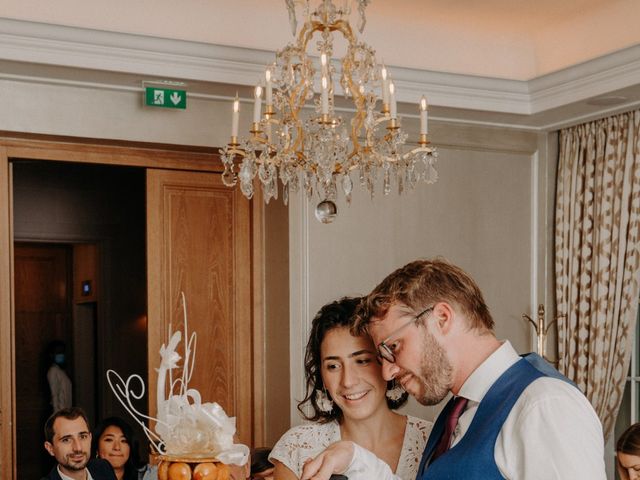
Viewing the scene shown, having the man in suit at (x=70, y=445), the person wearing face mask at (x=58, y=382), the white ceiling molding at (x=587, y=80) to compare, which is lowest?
the person wearing face mask at (x=58, y=382)

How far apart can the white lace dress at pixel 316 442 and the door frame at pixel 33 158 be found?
261cm

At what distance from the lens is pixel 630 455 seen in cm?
379

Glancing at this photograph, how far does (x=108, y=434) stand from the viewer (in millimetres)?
5027

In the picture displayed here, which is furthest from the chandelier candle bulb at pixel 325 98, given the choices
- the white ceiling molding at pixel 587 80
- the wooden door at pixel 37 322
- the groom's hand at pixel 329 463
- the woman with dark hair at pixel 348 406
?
the wooden door at pixel 37 322

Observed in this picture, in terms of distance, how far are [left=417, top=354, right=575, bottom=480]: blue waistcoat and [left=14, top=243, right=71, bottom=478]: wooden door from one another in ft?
26.6

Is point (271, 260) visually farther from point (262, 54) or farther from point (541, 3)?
point (541, 3)

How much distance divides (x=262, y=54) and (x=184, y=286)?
1.43m

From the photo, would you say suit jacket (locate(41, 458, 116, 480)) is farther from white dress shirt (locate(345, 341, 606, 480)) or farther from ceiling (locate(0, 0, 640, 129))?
white dress shirt (locate(345, 341, 606, 480))

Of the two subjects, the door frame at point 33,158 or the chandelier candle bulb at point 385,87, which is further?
the door frame at point 33,158

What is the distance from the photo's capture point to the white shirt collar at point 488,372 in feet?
6.82

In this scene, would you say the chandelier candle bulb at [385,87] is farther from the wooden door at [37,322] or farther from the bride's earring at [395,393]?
the wooden door at [37,322]

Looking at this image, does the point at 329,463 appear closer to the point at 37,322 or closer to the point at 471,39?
the point at 471,39

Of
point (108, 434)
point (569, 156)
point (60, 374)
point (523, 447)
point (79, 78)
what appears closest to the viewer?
point (523, 447)

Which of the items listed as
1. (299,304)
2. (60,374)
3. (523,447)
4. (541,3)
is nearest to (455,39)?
(541,3)
